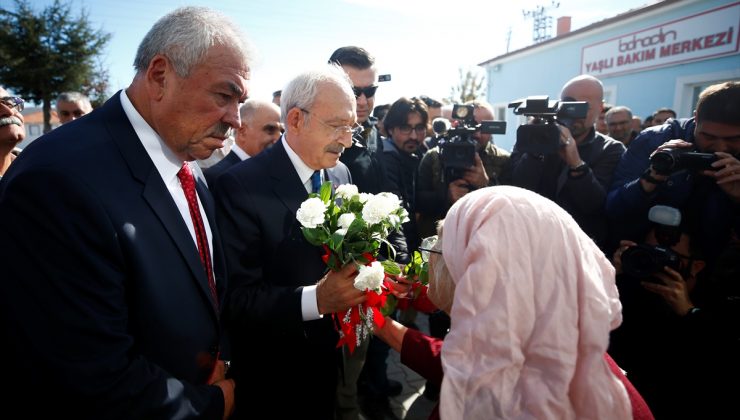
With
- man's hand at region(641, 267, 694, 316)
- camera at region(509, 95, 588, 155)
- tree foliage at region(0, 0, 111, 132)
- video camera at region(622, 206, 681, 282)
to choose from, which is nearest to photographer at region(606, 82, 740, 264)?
video camera at region(622, 206, 681, 282)

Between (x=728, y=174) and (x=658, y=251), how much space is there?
0.63 metres

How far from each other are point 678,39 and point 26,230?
49.7 feet

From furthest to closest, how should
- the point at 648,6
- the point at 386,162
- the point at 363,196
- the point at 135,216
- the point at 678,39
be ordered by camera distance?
the point at 648,6
the point at 678,39
the point at 386,162
the point at 363,196
the point at 135,216

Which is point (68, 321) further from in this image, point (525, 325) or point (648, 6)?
point (648, 6)

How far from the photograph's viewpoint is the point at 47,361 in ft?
3.67

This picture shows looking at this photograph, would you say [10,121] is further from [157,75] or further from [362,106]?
[362,106]

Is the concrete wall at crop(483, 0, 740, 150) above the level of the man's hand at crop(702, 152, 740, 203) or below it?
above

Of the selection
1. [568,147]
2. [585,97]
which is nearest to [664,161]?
[568,147]

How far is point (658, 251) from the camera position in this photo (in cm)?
235

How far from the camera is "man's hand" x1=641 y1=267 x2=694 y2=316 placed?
233 cm

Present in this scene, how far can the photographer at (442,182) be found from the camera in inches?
147

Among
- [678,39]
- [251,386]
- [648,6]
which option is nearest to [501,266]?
[251,386]

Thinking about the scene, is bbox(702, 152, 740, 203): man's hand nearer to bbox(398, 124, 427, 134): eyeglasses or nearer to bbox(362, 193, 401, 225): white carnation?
bbox(362, 193, 401, 225): white carnation

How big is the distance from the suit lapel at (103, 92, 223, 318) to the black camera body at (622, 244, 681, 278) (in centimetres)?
241
